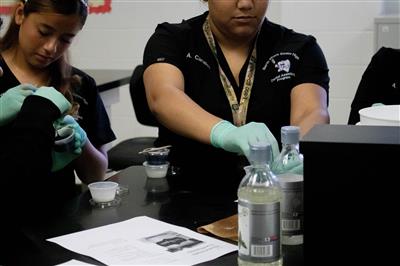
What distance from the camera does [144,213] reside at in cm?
128

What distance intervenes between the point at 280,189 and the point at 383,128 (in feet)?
0.62

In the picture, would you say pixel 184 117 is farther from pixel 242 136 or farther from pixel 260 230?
pixel 260 230

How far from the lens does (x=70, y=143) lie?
1.48 meters

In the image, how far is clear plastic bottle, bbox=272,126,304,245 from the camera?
1001 mm

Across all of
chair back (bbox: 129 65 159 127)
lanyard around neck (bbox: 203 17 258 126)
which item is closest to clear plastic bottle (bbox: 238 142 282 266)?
lanyard around neck (bbox: 203 17 258 126)

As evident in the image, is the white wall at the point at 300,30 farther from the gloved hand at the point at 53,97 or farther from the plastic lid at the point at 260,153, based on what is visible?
the plastic lid at the point at 260,153

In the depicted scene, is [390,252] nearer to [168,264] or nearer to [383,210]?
[383,210]

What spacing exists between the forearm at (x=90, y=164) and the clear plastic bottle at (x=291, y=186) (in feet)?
2.64

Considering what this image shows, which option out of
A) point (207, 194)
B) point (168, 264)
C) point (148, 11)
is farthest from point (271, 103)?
point (148, 11)

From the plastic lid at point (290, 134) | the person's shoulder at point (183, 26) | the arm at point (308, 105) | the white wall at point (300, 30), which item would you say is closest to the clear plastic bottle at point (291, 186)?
the plastic lid at point (290, 134)

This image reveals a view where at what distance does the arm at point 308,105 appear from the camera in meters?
1.71

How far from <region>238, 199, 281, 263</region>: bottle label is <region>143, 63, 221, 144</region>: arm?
622 millimetres

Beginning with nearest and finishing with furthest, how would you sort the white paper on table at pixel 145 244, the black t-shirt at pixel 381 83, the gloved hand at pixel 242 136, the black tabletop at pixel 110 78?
the white paper on table at pixel 145 244 < the gloved hand at pixel 242 136 < the black t-shirt at pixel 381 83 < the black tabletop at pixel 110 78

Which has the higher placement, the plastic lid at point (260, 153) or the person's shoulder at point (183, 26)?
the person's shoulder at point (183, 26)
